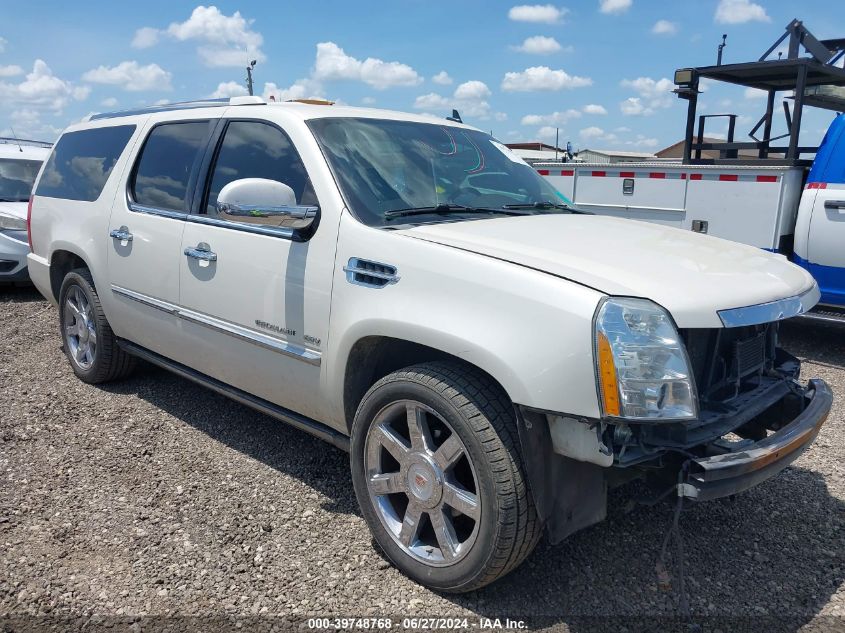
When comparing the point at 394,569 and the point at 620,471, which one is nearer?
the point at 620,471

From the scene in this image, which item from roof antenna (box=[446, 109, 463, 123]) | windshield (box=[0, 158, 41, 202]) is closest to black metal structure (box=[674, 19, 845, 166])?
Answer: roof antenna (box=[446, 109, 463, 123])

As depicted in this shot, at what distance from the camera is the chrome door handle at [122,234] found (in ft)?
14.1

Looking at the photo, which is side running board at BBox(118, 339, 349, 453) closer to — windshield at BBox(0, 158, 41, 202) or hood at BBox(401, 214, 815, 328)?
hood at BBox(401, 214, 815, 328)

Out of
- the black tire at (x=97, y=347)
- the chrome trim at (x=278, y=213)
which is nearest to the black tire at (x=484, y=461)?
the chrome trim at (x=278, y=213)

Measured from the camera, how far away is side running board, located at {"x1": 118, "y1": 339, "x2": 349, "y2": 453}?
10.7ft

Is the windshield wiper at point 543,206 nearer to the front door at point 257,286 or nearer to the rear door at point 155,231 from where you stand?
the front door at point 257,286

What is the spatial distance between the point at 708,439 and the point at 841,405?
309 cm

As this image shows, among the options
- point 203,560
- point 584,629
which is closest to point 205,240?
point 203,560

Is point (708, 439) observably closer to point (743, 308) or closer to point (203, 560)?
point (743, 308)

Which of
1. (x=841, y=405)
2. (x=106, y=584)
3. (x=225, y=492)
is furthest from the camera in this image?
(x=841, y=405)

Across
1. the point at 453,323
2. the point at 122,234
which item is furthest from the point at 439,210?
the point at 122,234

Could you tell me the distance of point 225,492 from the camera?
358cm

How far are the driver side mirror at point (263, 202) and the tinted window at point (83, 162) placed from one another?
2021 millimetres

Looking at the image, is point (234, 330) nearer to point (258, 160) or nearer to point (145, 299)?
point (258, 160)
